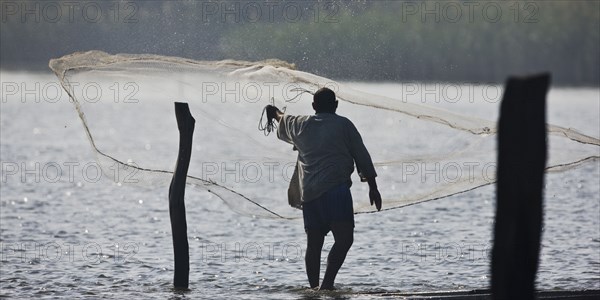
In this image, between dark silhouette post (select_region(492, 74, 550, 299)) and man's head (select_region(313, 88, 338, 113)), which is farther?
man's head (select_region(313, 88, 338, 113))

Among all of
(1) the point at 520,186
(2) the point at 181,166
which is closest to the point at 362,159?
(2) the point at 181,166

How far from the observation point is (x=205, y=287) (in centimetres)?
1330

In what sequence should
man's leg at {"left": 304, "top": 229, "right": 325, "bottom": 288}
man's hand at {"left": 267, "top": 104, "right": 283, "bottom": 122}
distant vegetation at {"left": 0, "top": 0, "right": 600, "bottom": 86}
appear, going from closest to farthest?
man's leg at {"left": 304, "top": 229, "right": 325, "bottom": 288} < man's hand at {"left": 267, "top": 104, "right": 283, "bottom": 122} < distant vegetation at {"left": 0, "top": 0, "right": 600, "bottom": 86}

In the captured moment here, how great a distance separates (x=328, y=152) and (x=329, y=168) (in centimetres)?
14

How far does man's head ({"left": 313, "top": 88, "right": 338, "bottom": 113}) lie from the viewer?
11422mm

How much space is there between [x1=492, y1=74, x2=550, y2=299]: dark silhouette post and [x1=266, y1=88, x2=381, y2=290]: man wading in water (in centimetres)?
256

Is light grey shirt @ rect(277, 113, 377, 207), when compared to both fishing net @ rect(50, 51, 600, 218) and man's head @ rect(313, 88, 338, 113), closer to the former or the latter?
man's head @ rect(313, 88, 338, 113)

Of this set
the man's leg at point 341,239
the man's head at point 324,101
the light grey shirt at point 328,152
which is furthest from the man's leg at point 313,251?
the man's head at point 324,101

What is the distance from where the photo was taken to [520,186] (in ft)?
28.7

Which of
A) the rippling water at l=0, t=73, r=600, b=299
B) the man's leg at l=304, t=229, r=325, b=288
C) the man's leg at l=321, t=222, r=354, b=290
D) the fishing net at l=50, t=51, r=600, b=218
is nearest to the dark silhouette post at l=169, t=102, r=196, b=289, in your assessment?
the fishing net at l=50, t=51, r=600, b=218

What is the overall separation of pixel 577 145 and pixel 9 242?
8.57 m

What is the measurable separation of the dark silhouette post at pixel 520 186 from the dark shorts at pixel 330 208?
104 inches

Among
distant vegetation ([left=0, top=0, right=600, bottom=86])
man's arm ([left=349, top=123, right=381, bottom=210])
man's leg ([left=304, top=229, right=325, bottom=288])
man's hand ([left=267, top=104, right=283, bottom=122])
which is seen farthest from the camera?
distant vegetation ([left=0, top=0, right=600, bottom=86])

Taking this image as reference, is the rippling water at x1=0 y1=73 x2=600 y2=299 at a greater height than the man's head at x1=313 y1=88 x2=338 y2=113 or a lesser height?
lesser
